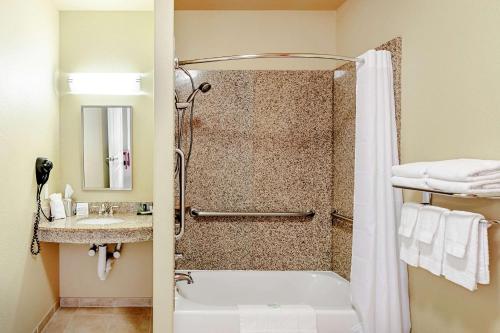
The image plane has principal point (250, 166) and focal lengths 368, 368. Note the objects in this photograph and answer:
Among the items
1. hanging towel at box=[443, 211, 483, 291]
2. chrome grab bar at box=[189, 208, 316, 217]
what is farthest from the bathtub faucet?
hanging towel at box=[443, 211, 483, 291]

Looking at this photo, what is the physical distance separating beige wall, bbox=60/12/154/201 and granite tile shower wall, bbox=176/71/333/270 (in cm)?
54

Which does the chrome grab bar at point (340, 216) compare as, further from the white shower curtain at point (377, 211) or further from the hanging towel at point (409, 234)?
the hanging towel at point (409, 234)

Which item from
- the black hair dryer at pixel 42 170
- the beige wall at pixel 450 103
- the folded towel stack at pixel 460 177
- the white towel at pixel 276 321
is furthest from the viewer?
the black hair dryer at pixel 42 170

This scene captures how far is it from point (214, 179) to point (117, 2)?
1678 millimetres

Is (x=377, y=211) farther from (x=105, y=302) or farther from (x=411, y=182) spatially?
(x=105, y=302)

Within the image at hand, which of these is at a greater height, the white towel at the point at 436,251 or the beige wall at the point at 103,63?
the beige wall at the point at 103,63

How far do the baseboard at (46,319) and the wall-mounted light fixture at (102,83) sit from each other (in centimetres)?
183

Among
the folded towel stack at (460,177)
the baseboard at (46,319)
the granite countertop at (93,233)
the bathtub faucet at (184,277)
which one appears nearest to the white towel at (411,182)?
the folded towel stack at (460,177)

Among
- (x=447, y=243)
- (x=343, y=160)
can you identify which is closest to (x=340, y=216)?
(x=343, y=160)

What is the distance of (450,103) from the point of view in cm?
169

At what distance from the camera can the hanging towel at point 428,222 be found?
4.97 ft

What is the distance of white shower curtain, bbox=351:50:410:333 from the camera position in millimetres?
1958

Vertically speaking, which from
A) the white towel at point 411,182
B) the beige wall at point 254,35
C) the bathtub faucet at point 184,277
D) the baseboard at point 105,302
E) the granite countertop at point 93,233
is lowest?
the baseboard at point 105,302

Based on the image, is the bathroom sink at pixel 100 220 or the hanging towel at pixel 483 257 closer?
the hanging towel at pixel 483 257
